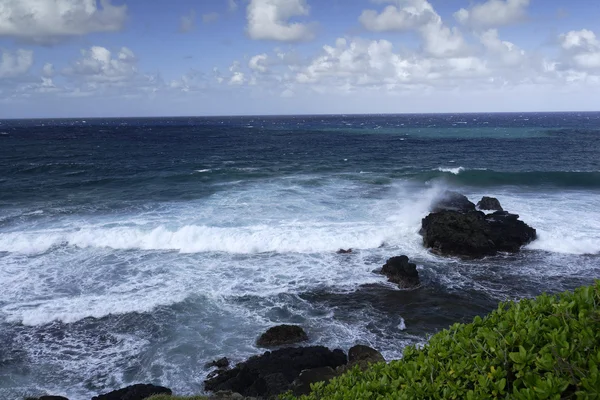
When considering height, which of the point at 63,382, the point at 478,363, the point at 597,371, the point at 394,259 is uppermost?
the point at 597,371

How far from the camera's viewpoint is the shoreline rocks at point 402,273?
63.8 feet

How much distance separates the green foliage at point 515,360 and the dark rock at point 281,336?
1043cm

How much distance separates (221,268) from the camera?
72.5 feet

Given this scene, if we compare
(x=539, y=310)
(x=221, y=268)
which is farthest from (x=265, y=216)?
(x=539, y=310)

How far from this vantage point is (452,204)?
31.7 metres

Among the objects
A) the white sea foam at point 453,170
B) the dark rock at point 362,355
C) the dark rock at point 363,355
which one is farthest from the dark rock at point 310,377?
the white sea foam at point 453,170

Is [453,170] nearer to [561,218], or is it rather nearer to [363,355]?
[561,218]

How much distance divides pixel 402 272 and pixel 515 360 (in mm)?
16407

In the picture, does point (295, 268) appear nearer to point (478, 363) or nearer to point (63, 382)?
point (63, 382)

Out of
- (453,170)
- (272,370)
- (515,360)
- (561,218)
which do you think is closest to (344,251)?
(272,370)

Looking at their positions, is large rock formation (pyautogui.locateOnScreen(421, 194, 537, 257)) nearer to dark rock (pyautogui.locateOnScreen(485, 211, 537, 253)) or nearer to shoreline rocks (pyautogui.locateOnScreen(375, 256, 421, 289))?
dark rock (pyautogui.locateOnScreen(485, 211, 537, 253))

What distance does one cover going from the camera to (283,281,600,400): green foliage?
3.49 m

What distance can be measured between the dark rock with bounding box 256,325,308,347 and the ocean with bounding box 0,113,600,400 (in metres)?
0.59

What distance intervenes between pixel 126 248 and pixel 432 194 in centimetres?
2500
